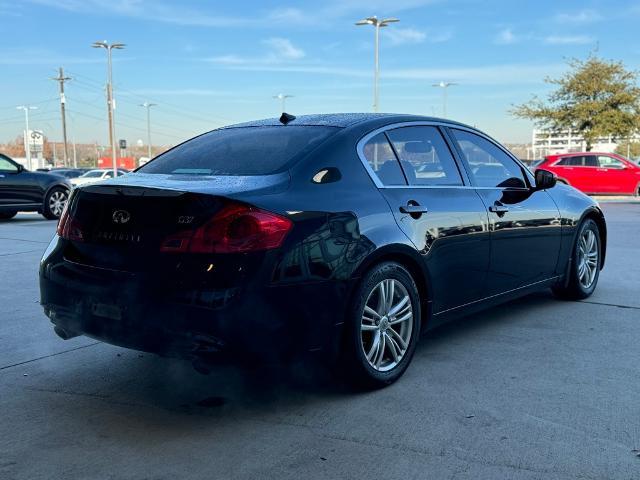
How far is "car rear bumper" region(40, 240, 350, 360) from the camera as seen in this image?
2.97m

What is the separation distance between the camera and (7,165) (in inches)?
540

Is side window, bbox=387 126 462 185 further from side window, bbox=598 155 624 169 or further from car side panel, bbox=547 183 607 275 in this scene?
side window, bbox=598 155 624 169

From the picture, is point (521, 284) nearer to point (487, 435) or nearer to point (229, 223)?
point (487, 435)

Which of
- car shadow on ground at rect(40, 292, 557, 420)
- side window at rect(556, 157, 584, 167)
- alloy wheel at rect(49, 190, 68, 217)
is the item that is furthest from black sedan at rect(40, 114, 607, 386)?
side window at rect(556, 157, 584, 167)

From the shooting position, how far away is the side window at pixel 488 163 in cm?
462

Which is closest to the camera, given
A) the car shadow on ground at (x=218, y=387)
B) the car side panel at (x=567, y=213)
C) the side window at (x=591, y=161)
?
the car shadow on ground at (x=218, y=387)

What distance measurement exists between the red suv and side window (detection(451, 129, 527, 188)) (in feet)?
59.9

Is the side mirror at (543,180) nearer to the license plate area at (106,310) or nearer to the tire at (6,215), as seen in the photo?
the license plate area at (106,310)

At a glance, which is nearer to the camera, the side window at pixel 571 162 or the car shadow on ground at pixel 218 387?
the car shadow on ground at pixel 218 387

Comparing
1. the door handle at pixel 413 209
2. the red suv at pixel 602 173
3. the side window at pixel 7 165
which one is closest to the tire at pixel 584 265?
the door handle at pixel 413 209

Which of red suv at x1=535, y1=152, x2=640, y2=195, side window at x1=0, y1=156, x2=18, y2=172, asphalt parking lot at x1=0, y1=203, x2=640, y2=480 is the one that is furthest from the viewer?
red suv at x1=535, y1=152, x2=640, y2=195

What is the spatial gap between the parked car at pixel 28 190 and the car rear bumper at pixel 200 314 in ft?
37.1

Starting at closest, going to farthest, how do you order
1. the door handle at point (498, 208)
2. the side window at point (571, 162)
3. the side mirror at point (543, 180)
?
the door handle at point (498, 208)
the side mirror at point (543, 180)
the side window at point (571, 162)

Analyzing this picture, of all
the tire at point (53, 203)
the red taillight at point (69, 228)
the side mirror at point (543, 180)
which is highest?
the side mirror at point (543, 180)
